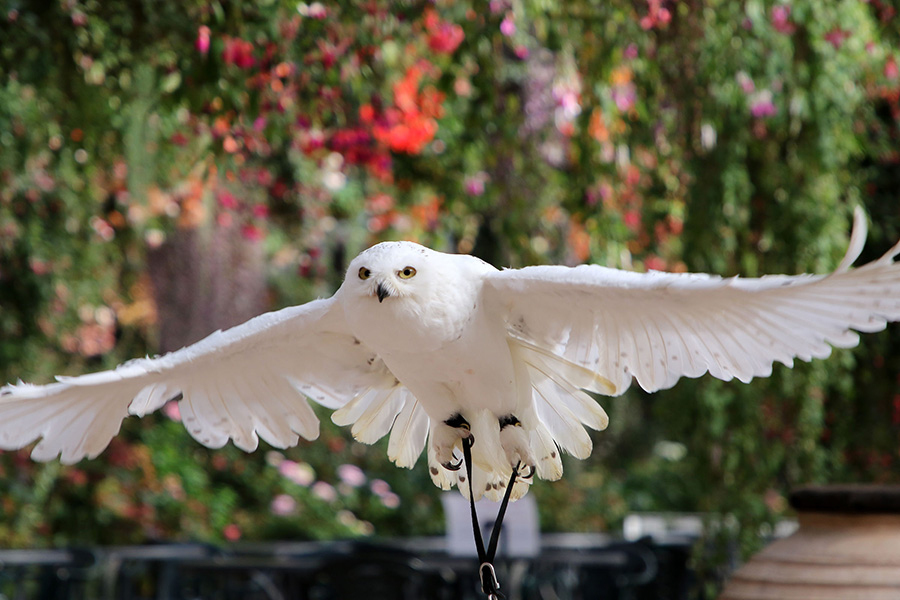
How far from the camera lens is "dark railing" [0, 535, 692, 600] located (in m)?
2.91

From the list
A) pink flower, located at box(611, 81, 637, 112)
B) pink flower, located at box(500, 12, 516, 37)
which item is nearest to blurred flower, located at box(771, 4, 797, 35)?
pink flower, located at box(611, 81, 637, 112)

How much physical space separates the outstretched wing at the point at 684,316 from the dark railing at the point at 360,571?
166 cm

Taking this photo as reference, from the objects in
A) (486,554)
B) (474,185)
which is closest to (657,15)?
(474,185)

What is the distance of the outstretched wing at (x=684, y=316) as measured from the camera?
3.69 ft

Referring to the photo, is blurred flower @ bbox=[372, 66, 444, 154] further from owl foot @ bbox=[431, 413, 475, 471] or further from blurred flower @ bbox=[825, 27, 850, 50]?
owl foot @ bbox=[431, 413, 475, 471]

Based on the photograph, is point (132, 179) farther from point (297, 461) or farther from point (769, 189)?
point (297, 461)

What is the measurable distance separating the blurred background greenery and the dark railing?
0.65 metres

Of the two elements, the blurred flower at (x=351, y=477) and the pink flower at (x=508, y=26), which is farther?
the blurred flower at (x=351, y=477)

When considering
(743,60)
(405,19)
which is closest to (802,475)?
(743,60)

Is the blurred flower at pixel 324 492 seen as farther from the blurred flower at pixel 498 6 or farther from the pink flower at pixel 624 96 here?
the blurred flower at pixel 498 6

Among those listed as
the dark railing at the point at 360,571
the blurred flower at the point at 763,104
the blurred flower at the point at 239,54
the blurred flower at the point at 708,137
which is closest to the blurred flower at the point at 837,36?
the blurred flower at the point at 763,104

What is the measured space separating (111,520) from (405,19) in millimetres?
3225

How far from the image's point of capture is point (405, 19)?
7.47 feet

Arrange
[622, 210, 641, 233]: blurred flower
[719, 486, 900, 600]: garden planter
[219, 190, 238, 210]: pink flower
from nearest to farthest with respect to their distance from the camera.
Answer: [719, 486, 900, 600]: garden planter
[622, 210, 641, 233]: blurred flower
[219, 190, 238, 210]: pink flower
